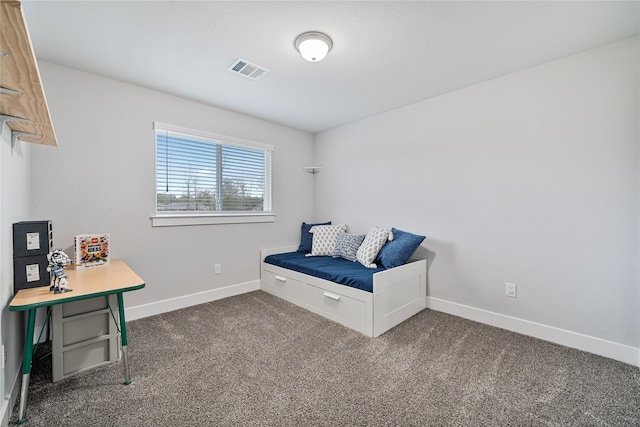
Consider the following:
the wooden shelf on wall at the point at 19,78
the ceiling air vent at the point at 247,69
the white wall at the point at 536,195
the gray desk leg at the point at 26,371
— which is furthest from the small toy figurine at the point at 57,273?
the white wall at the point at 536,195

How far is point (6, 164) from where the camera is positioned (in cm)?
145

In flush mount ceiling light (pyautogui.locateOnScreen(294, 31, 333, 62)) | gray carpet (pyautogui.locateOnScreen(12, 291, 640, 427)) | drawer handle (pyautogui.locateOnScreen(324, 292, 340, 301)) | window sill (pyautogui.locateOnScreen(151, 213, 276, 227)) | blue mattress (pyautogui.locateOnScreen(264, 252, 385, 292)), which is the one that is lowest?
gray carpet (pyautogui.locateOnScreen(12, 291, 640, 427))

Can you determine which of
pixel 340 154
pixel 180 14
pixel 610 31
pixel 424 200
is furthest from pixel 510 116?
pixel 180 14

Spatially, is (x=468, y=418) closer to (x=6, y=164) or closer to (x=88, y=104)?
(x=6, y=164)

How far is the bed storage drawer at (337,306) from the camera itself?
97.8 inches

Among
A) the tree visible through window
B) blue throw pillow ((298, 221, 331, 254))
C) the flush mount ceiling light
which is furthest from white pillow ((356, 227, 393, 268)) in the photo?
the flush mount ceiling light

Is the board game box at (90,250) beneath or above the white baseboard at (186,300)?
above

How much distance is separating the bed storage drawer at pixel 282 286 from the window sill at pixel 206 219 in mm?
720

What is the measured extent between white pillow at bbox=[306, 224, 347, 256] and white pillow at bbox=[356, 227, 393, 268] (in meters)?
0.59

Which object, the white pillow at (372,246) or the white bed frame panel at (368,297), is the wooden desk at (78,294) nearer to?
the white bed frame panel at (368,297)

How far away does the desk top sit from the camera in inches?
55.7

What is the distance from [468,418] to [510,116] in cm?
242

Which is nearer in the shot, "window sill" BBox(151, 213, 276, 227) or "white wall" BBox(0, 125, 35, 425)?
"white wall" BBox(0, 125, 35, 425)

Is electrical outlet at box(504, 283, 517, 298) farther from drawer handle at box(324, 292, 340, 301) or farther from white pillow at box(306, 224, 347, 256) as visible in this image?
white pillow at box(306, 224, 347, 256)
